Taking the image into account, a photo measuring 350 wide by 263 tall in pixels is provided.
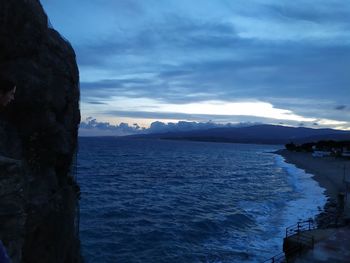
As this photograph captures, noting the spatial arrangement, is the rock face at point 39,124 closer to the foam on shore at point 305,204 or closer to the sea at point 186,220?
the sea at point 186,220

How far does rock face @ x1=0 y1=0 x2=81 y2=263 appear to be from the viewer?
10672 millimetres

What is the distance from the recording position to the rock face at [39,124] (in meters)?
10.7

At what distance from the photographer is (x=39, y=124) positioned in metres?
11.6

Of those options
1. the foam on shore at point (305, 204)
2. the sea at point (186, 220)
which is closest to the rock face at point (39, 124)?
the sea at point (186, 220)

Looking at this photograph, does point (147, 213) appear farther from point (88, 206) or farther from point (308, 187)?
point (308, 187)

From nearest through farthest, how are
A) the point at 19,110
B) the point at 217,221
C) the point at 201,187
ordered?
1. the point at 19,110
2. the point at 217,221
3. the point at 201,187

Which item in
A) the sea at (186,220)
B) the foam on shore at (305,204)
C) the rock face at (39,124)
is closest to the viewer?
the rock face at (39,124)

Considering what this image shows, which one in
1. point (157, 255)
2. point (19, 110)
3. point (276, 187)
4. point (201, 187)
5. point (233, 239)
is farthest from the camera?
point (276, 187)

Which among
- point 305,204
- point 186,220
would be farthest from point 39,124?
point 305,204

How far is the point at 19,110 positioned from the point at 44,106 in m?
0.78

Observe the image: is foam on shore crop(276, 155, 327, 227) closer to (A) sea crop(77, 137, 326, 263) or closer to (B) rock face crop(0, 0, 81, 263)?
(A) sea crop(77, 137, 326, 263)

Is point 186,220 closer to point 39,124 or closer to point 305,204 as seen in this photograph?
point 305,204

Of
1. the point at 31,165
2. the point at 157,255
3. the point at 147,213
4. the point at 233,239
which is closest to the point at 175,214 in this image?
the point at 147,213

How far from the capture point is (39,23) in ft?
37.6
